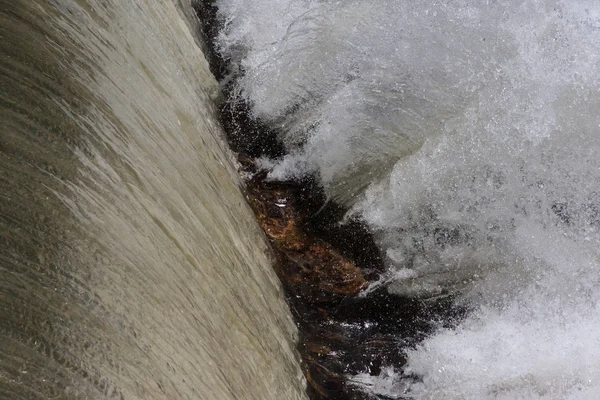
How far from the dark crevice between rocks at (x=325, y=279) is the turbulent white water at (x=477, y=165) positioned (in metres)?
0.06

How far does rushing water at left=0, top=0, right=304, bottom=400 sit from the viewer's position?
4.03ft

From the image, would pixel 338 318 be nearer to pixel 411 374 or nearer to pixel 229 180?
pixel 411 374

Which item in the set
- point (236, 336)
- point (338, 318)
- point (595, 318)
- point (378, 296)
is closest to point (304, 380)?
point (338, 318)

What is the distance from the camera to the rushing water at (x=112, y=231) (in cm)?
123

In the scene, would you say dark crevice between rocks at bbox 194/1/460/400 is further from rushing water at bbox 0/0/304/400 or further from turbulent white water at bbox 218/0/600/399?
rushing water at bbox 0/0/304/400

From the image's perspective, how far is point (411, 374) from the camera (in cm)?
231

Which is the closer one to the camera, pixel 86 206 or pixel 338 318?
pixel 86 206

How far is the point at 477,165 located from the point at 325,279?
0.71 meters

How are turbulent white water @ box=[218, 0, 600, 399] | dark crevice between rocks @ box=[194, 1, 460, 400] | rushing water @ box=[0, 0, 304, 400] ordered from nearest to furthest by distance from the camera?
rushing water @ box=[0, 0, 304, 400], turbulent white water @ box=[218, 0, 600, 399], dark crevice between rocks @ box=[194, 1, 460, 400]

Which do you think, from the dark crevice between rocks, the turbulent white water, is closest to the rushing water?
the dark crevice between rocks

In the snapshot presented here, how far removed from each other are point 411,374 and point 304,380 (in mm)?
385

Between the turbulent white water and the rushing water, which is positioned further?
the turbulent white water

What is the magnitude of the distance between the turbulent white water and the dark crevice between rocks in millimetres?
65

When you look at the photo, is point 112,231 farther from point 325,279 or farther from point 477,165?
point 477,165
